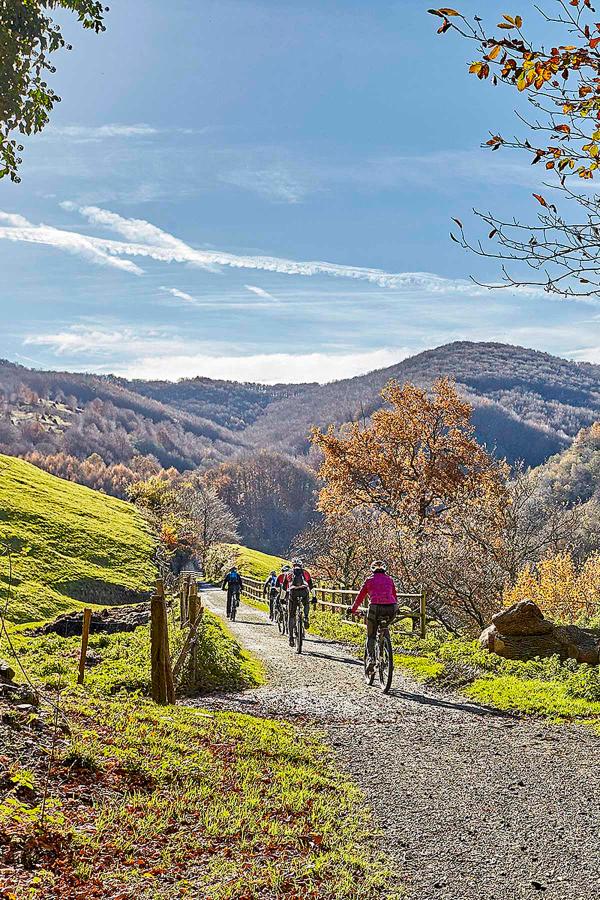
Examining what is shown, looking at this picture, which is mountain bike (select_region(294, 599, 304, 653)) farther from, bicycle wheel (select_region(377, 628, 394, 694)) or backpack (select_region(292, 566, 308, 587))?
bicycle wheel (select_region(377, 628, 394, 694))

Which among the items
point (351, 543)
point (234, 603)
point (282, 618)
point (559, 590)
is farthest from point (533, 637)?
point (559, 590)

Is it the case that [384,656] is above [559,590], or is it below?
above

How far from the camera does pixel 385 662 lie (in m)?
13.3

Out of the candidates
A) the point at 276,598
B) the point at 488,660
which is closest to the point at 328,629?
the point at 276,598

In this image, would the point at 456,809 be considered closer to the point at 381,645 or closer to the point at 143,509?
the point at 381,645

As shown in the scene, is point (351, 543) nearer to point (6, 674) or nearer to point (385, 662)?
point (385, 662)

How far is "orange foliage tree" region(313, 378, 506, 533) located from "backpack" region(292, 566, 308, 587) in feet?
51.7

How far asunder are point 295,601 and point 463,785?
35.2ft

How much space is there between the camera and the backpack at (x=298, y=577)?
17.0m

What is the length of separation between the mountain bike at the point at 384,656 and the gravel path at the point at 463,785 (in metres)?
0.28

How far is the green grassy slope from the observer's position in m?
30.9

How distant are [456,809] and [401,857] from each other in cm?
129

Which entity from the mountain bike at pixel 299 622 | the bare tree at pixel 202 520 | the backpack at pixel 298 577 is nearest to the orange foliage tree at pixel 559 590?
the mountain bike at pixel 299 622

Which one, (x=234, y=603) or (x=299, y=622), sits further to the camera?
(x=234, y=603)
